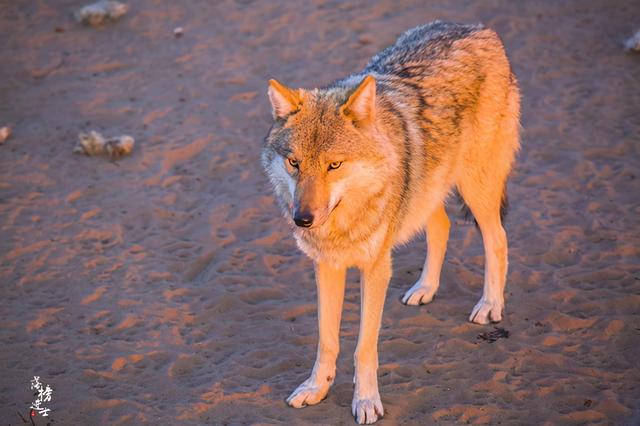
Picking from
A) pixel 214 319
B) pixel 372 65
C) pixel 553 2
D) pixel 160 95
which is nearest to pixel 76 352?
pixel 214 319

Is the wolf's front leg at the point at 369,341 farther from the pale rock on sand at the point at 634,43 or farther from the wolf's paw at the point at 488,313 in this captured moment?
the pale rock on sand at the point at 634,43

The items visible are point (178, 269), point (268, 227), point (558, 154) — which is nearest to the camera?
point (178, 269)

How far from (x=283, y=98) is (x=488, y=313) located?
2.37m

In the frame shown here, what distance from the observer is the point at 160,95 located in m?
8.34

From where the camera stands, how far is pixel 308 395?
4.58 metres

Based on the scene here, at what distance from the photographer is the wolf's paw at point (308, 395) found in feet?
15.0

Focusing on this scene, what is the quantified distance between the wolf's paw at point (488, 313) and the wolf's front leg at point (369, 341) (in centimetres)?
119

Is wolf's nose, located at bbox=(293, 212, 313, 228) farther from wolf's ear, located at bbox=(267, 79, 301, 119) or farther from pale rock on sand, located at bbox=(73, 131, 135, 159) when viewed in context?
pale rock on sand, located at bbox=(73, 131, 135, 159)

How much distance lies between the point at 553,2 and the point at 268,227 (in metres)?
5.48

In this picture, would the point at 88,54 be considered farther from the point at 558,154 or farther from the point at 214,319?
the point at 558,154

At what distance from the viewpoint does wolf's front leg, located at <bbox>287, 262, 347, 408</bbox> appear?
451cm

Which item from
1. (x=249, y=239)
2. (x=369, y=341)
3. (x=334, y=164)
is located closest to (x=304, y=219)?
(x=334, y=164)

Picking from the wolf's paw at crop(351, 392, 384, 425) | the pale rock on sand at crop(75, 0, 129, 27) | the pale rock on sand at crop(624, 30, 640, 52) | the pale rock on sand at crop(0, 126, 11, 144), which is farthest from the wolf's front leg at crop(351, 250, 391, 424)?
the pale rock on sand at crop(75, 0, 129, 27)

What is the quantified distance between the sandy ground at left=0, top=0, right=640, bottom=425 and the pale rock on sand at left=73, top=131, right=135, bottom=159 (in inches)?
3.6
